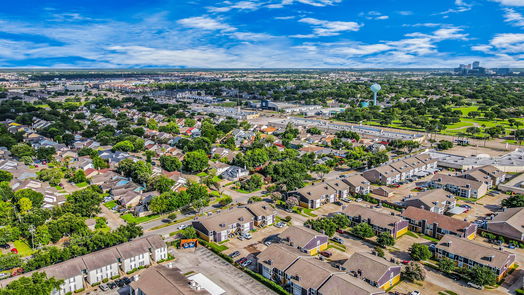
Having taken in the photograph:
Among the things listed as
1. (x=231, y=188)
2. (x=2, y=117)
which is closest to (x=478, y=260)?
(x=231, y=188)

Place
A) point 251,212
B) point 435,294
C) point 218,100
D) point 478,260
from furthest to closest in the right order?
point 218,100 < point 251,212 < point 478,260 < point 435,294

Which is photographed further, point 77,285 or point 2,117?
point 2,117

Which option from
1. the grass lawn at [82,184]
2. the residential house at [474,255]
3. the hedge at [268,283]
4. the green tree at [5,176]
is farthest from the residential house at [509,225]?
the green tree at [5,176]

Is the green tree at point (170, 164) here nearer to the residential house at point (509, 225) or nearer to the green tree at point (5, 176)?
the green tree at point (5, 176)

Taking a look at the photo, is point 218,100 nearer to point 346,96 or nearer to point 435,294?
point 346,96

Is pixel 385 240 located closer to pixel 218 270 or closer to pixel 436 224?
pixel 436 224

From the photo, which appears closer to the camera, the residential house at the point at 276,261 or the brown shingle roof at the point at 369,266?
the brown shingle roof at the point at 369,266

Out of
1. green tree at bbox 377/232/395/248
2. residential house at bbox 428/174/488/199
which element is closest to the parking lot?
green tree at bbox 377/232/395/248
